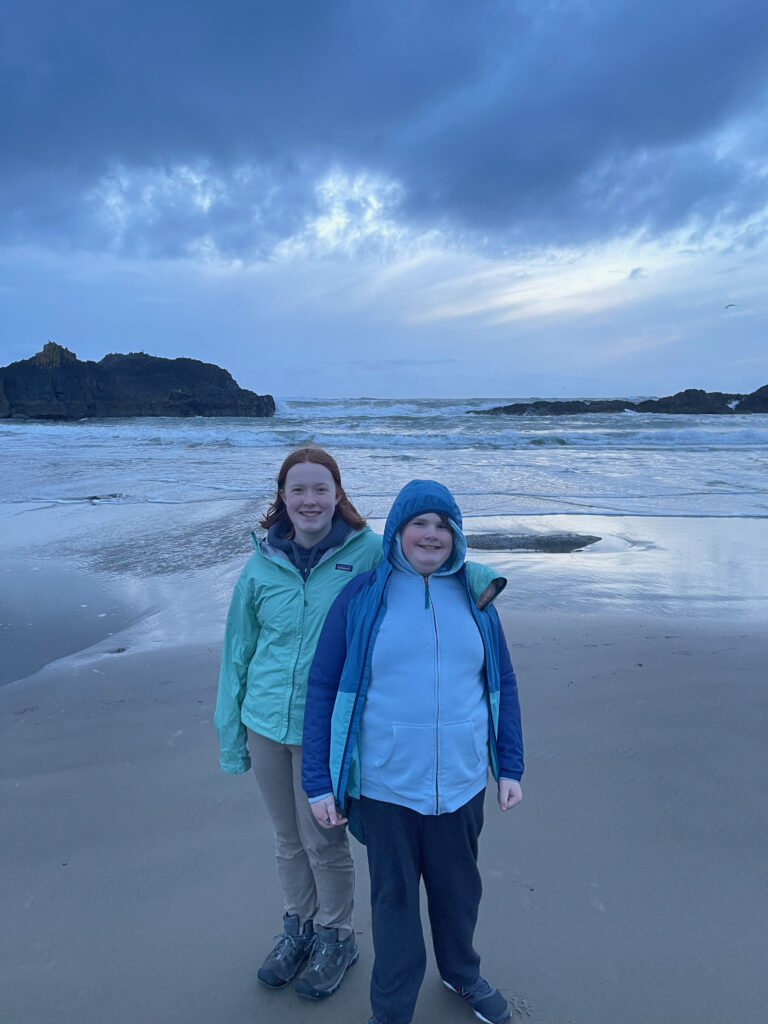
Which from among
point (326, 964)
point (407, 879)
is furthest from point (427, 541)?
point (326, 964)

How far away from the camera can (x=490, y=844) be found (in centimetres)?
284

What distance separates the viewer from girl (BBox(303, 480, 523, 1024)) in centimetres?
193

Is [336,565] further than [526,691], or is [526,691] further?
[526,691]

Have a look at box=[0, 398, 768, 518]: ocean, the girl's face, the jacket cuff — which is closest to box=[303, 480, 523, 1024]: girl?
the girl's face

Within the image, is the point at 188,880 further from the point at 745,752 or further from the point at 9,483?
the point at 9,483

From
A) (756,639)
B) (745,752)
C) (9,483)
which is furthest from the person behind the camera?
(9,483)

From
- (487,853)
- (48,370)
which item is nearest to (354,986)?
(487,853)

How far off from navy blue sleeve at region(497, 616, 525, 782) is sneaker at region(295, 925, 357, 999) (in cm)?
81

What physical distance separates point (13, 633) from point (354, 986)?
14.1 feet

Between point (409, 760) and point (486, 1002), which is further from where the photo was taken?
point (486, 1002)

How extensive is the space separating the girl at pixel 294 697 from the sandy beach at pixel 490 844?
6.2 inches

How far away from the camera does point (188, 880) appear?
8.69 feet

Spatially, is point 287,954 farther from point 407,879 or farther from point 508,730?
point 508,730

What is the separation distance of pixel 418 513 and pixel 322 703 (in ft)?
2.04
